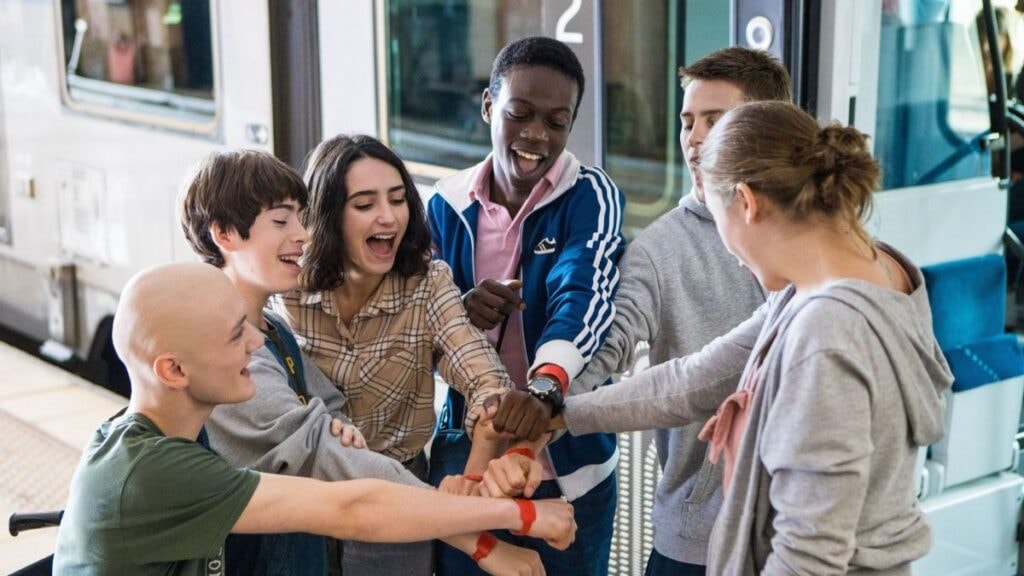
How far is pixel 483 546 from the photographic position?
81.9 inches

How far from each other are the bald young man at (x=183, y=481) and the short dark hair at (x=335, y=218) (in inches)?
13.1

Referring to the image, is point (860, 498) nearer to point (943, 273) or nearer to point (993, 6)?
point (943, 273)

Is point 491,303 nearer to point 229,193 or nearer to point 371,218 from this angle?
point 371,218

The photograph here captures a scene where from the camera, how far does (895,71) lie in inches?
118

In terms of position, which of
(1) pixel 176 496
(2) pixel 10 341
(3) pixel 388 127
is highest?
(3) pixel 388 127

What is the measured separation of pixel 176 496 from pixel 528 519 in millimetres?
583

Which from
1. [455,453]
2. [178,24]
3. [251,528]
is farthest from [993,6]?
[178,24]

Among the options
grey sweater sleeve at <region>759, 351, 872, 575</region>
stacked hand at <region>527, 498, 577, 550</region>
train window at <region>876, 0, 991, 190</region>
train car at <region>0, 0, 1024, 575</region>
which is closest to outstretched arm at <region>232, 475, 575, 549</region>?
stacked hand at <region>527, 498, 577, 550</region>

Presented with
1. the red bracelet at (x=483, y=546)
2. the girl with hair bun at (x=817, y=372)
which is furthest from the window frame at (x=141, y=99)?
the girl with hair bun at (x=817, y=372)

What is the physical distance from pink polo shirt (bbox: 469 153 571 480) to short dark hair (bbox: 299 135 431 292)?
0.12m

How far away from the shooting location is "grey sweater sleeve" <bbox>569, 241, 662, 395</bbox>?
84.0 inches

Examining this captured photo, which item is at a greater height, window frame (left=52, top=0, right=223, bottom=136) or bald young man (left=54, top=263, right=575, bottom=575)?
window frame (left=52, top=0, right=223, bottom=136)

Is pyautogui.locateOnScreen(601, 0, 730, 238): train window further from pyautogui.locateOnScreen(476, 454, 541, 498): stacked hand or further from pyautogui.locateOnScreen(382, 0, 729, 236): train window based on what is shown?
pyautogui.locateOnScreen(476, 454, 541, 498): stacked hand

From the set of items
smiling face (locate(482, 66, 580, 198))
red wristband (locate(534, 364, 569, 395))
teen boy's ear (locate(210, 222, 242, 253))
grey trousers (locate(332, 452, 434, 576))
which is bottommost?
grey trousers (locate(332, 452, 434, 576))
